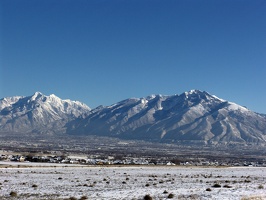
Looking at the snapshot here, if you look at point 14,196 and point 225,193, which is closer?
point 14,196

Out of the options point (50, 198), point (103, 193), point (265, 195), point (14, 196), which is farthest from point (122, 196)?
point (265, 195)

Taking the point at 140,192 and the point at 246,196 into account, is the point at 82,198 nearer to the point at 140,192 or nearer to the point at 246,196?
the point at 140,192

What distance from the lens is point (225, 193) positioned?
35.8 m

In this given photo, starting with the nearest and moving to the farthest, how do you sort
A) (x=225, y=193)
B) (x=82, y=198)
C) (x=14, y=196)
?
1. (x=82, y=198)
2. (x=14, y=196)
3. (x=225, y=193)

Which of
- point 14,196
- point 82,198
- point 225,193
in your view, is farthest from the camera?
point 225,193

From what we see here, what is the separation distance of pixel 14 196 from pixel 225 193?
17.5 meters

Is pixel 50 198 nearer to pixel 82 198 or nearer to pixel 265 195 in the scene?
pixel 82 198

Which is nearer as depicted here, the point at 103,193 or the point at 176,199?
the point at 176,199

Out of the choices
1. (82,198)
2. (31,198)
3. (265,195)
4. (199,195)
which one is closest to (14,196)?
(31,198)

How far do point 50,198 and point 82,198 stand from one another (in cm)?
273

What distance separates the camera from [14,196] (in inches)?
1310

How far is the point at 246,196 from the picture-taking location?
3375cm

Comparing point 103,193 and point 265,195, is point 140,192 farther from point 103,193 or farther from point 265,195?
point 265,195

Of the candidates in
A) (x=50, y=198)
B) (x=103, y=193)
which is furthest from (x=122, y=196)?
(x=50, y=198)
